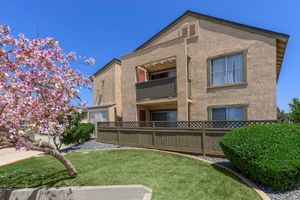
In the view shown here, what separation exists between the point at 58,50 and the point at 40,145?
319cm

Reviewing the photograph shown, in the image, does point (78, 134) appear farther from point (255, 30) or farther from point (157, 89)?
point (255, 30)

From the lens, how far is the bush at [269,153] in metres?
5.23

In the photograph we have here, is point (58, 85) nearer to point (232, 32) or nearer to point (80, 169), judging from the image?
point (80, 169)

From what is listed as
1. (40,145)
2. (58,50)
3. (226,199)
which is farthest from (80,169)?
(226,199)

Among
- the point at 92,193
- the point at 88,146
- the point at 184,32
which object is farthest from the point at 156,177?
the point at 184,32

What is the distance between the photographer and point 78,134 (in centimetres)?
1391

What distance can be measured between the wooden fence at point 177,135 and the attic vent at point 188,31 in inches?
278

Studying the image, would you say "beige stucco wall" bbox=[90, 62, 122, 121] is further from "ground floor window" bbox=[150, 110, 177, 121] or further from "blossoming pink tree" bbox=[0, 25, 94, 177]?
"blossoming pink tree" bbox=[0, 25, 94, 177]

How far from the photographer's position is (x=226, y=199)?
488cm

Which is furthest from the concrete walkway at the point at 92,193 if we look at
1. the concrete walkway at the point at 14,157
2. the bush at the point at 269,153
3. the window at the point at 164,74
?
the window at the point at 164,74

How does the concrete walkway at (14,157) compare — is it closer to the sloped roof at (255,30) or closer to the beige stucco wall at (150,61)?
the beige stucco wall at (150,61)

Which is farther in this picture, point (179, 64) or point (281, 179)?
point (179, 64)

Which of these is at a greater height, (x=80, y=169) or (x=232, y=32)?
(x=232, y=32)

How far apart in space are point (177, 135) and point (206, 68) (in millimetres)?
5588
